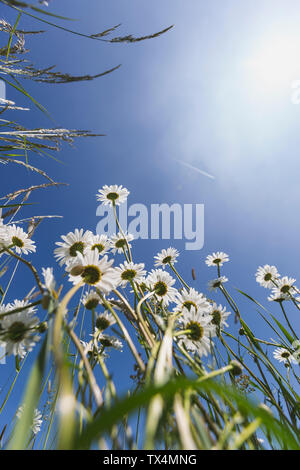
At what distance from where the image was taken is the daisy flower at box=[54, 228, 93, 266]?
78 cm

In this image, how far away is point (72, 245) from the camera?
2.74 ft

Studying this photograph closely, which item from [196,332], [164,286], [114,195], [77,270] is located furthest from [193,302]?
[114,195]

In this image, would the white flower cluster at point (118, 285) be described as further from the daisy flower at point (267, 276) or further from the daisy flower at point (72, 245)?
the daisy flower at point (267, 276)

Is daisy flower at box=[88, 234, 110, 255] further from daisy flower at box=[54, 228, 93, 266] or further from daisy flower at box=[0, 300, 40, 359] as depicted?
daisy flower at box=[0, 300, 40, 359]

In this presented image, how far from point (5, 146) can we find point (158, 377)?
0.90 metres

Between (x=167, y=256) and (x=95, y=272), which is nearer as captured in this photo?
(x=95, y=272)

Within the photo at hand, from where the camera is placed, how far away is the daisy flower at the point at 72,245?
782 mm

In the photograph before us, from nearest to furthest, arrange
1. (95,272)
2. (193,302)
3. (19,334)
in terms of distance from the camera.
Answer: (19,334) < (95,272) < (193,302)

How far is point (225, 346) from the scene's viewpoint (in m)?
0.85

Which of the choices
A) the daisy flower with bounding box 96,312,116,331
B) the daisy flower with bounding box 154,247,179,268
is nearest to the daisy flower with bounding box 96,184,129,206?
the daisy flower with bounding box 154,247,179,268

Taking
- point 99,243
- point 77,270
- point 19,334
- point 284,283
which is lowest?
point 19,334

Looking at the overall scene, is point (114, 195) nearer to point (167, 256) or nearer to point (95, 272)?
point (167, 256)
